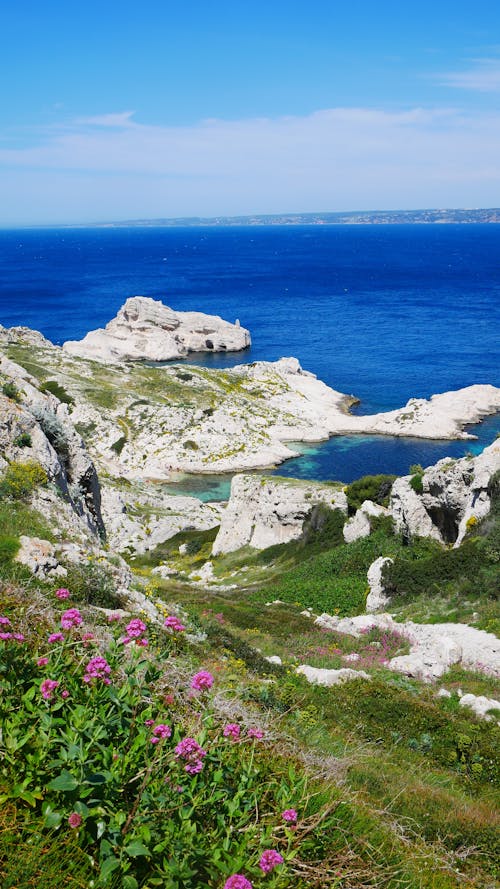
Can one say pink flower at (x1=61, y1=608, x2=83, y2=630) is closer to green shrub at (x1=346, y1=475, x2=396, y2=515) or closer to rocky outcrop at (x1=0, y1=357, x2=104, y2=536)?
rocky outcrop at (x1=0, y1=357, x2=104, y2=536)

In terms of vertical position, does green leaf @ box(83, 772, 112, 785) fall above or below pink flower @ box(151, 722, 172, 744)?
above

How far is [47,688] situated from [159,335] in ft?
439

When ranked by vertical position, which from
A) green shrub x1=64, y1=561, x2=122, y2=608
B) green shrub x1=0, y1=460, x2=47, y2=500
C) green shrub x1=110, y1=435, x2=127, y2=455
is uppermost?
green shrub x1=0, y1=460, x2=47, y2=500

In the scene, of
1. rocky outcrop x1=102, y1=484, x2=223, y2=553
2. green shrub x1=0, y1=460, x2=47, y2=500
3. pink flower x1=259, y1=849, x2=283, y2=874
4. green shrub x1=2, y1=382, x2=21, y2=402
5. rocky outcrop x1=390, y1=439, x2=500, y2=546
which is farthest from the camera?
rocky outcrop x1=102, y1=484, x2=223, y2=553

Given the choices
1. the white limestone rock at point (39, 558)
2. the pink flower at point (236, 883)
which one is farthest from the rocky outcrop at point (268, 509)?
the pink flower at point (236, 883)

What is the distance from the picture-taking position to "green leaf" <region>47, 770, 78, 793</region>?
416 cm

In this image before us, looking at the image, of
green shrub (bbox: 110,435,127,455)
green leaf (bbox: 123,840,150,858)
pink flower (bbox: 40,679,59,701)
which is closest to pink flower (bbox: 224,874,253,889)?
green leaf (bbox: 123,840,150,858)

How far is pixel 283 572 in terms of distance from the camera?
124ft

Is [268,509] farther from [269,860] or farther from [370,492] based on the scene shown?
[269,860]

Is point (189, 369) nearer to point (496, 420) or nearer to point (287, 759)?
point (496, 420)

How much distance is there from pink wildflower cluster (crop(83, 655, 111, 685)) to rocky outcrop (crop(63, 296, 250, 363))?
12704 cm

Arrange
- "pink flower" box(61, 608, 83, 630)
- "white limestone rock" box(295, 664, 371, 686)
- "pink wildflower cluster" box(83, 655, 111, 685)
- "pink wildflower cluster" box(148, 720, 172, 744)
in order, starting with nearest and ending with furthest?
"pink wildflower cluster" box(148, 720, 172, 744)
"pink wildflower cluster" box(83, 655, 111, 685)
"pink flower" box(61, 608, 83, 630)
"white limestone rock" box(295, 664, 371, 686)

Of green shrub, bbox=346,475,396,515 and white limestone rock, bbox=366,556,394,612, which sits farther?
green shrub, bbox=346,475,396,515

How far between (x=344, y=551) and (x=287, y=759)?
29.1 metres
